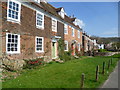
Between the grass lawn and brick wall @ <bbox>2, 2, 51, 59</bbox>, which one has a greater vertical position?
brick wall @ <bbox>2, 2, 51, 59</bbox>

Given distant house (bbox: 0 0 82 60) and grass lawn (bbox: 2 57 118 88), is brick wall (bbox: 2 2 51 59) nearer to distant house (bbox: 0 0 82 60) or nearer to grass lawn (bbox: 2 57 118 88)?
distant house (bbox: 0 0 82 60)

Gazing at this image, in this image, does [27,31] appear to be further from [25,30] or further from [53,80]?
[53,80]

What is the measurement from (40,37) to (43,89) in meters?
9.18

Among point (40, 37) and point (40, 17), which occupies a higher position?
point (40, 17)

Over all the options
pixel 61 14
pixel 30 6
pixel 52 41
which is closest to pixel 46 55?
pixel 52 41

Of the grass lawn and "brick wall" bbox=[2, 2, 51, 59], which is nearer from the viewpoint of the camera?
the grass lawn

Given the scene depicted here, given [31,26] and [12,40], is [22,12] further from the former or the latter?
[12,40]

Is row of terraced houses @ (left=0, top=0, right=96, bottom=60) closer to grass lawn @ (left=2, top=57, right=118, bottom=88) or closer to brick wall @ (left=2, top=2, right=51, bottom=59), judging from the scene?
brick wall @ (left=2, top=2, right=51, bottom=59)

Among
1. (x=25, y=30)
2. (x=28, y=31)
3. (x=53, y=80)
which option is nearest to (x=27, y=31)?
(x=28, y=31)

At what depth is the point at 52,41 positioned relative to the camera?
51.9 ft

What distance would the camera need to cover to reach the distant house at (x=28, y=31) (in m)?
9.73

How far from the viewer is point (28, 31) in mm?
11875

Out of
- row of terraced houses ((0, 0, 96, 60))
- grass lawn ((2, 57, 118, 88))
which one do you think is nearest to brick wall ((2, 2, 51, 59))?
row of terraced houses ((0, 0, 96, 60))

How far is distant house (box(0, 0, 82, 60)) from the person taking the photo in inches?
383
